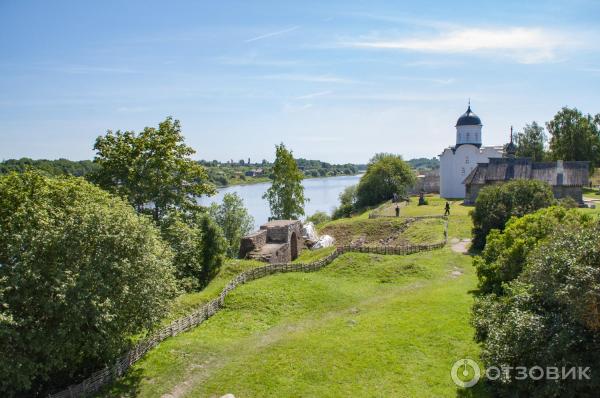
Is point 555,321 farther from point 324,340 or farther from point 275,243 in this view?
point 275,243

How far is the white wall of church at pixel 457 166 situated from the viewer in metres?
58.9

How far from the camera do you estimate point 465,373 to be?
16.5 metres

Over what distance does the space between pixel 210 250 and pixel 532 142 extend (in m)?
65.0

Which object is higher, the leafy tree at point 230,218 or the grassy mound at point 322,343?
the leafy tree at point 230,218

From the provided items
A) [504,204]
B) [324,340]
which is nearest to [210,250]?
[324,340]

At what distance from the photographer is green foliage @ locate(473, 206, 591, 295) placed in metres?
20.4

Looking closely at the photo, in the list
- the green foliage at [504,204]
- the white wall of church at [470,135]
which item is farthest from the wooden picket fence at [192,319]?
the white wall of church at [470,135]

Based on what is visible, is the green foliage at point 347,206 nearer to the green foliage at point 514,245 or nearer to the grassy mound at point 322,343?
the grassy mound at point 322,343

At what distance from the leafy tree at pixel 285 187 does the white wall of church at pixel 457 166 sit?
20.3 metres

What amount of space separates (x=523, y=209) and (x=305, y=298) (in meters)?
17.5

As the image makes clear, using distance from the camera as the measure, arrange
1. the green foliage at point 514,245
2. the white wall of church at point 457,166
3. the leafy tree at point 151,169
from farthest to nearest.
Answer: the white wall of church at point 457,166, the leafy tree at point 151,169, the green foliage at point 514,245

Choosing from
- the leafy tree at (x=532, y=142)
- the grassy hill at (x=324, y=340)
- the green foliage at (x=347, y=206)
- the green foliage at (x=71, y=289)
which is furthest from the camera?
the leafy tree at (x=532, y=142)

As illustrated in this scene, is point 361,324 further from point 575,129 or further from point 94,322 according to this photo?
point 575,129

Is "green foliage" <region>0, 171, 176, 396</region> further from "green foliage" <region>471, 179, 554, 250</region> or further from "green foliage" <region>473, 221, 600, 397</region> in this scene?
"green foliage" <region>471, 179, 554, 250</region>
